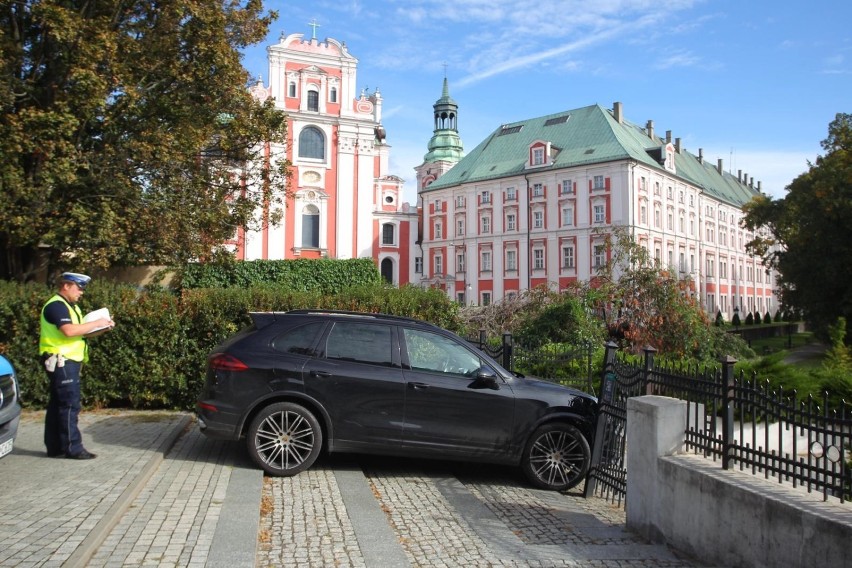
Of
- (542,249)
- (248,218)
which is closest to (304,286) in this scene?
(248,218)

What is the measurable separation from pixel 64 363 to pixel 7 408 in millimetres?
1007

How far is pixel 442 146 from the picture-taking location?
83562mm

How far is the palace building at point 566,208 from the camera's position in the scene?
58.1 meters

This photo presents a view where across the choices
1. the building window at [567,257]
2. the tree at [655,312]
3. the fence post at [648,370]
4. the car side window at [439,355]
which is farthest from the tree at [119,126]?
the building window at [567,257]

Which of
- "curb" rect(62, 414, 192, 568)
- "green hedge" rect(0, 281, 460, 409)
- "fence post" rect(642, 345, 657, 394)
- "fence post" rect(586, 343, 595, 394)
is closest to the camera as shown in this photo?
"curb" rect(62, 414, 192, 568)


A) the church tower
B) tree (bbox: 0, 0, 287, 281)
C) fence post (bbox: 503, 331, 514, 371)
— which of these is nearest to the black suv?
fence post (bbox: 503, 331, 514, 371)

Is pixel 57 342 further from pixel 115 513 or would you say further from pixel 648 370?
pixel 648 370

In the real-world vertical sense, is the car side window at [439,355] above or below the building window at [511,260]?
below

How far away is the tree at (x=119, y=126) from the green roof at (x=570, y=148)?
46.5m

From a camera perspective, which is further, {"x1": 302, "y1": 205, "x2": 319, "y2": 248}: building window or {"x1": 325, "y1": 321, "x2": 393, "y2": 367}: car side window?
{"x1": 302, "y1": 205, "x2": 319, "y2": 248}: building window

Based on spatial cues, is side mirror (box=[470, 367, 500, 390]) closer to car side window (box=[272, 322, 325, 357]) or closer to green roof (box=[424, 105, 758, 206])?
car side window (box=[272, 322, 325, 357])

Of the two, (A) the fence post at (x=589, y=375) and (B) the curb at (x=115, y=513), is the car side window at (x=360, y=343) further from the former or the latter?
(A) the fence post at (x=589, y=375)

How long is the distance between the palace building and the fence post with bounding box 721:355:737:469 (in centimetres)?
4844

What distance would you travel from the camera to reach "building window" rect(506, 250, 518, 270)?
63.0m
